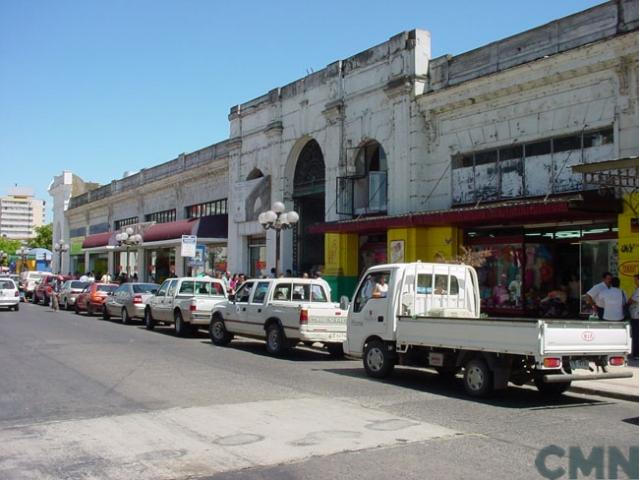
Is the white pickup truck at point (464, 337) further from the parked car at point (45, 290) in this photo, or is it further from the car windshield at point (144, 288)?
the parked car at point (45, 290)

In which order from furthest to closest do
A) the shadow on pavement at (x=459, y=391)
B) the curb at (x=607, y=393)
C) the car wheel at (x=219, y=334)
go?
1. the car wheel at (x=219, y=334)
2. the curb at (x=607, y=393)
3. the shadow on pavement at (x=459, y=391)

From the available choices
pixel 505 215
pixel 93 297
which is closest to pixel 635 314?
pixel 505 215

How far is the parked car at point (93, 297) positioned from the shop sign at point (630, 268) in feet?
65.3

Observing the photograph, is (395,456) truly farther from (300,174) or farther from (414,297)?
(300,174)

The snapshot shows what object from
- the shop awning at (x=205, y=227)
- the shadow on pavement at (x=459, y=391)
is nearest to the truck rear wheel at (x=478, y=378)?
the shadow on pavement at (x=459, y=391)

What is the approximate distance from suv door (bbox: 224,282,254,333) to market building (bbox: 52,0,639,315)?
18.8 ft

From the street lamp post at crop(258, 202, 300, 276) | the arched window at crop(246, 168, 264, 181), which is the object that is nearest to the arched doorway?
the arched window at crop(246, 168, 264, 181)

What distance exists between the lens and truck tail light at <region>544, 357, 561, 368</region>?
9758mm

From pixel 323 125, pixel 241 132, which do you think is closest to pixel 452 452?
pixel 323 125

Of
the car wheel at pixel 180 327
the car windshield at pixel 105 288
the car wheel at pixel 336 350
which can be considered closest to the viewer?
the car wheel at pixel 336 350

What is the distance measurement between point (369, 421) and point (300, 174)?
2089 centimetres

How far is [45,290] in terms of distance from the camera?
38.8 m

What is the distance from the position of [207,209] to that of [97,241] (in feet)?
51.0

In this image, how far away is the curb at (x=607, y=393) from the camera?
10.9 meters
